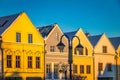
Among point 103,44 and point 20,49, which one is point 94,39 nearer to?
point 103,44

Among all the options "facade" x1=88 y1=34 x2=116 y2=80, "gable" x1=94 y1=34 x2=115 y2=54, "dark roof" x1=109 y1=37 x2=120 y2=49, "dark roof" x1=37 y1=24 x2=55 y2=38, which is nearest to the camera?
"dark roof" x1=37 y1=24 x2=55 y2=38

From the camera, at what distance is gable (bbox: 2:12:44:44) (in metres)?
50.6

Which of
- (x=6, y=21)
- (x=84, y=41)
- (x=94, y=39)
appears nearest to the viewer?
(x=6, y=21)

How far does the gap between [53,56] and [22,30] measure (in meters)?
7.28

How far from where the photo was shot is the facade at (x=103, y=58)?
64.9 metres


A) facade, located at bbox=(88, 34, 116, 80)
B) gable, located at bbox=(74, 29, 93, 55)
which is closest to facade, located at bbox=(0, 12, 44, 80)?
gable, located at bbox=(74, 29, 93, 55)

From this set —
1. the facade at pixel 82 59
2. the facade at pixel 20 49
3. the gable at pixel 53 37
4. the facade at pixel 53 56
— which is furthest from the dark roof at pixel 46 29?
the facade at pixel 82 59

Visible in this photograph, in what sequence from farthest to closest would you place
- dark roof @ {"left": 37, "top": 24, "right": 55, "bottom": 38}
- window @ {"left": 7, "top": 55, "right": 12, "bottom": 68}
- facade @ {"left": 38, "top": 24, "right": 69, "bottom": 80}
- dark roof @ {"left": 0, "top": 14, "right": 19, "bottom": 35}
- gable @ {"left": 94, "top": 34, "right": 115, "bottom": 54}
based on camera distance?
gable @ {"left": 94, "top": 34, "right": 115, "bottom": 54} → dark roof @ {"left": 37, "top": 24, "right": 55, "bottom": 38} → facade @ {"left": 38, "top": 24, "right": 69, "bottom": 80} → dark roof @ {"left": 0, "top": 14, "right": 19, "bottom": 35} → window @ {"left": 7, "top": 55, "right": 12, "bottom": 68}

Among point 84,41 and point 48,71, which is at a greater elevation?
point 84,41

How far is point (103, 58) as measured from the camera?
66.3 metres

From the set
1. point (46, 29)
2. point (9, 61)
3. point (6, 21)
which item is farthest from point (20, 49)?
point (46, 29)

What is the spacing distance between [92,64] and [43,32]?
11.1 m

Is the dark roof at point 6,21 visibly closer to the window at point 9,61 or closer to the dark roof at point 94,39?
the window at point 9,61

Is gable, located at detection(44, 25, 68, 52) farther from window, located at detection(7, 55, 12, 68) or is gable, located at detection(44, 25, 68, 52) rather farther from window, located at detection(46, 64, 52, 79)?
window, located at detection(7, 55, 12, 68)
